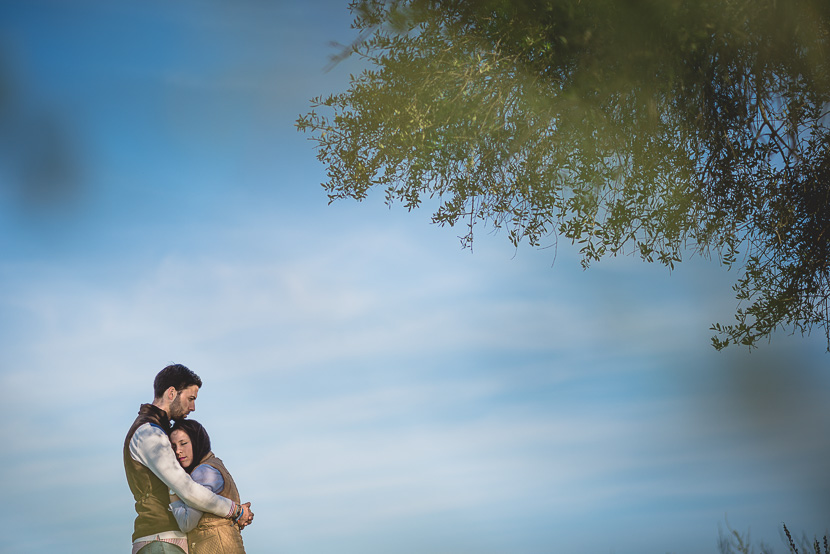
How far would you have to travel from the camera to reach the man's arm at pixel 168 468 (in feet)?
15.5

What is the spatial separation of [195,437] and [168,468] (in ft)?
1.39

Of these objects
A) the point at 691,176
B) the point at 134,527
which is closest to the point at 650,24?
the point at 691,176

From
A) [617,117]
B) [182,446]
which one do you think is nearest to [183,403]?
[182,446]

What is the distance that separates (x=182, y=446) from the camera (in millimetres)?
5055

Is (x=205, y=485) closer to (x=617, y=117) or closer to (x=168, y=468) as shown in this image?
(x=168, y=468)

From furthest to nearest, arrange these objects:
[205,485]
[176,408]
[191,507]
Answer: [176,408] → [205,485] → [191,507]

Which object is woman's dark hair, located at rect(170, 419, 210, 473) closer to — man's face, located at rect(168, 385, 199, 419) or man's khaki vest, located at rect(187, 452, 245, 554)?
man's face, located at rect(168, 385, 199, 419)

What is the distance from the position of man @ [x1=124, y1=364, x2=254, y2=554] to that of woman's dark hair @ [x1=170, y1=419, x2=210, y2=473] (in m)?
0.09

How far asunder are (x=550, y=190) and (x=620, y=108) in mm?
1132

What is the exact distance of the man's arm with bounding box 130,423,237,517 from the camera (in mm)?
4715

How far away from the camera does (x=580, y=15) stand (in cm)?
709

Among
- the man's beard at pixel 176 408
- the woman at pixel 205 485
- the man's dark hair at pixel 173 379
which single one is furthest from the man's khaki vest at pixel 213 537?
the man's dark hair at pixel 173 379

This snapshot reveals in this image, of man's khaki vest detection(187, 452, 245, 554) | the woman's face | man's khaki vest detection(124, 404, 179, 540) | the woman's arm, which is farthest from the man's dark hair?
man's khaki vest detection(187, 452, 245, 554)

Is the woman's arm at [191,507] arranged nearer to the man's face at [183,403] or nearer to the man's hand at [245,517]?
the man's hand at [245,517]
